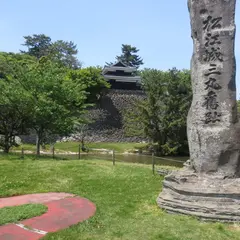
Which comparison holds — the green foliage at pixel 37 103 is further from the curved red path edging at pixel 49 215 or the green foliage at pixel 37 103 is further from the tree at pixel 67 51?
the tree at pixel 67 51

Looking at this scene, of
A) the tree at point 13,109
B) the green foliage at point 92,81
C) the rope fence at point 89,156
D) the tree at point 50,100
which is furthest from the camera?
the green foliage at point 92,81

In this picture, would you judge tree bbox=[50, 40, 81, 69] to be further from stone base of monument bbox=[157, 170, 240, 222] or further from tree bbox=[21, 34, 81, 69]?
stone base of monument bbox=[157, 170, 240, 222]

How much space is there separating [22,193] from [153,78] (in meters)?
27.3

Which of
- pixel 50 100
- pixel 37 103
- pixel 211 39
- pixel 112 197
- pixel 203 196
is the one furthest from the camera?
pixel 50 100

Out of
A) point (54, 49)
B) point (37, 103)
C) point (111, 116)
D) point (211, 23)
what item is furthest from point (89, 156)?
point (54, 49)

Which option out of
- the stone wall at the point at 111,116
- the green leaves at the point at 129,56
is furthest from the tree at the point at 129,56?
the stone wall at the point at 111,116

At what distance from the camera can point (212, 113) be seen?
7406 mm

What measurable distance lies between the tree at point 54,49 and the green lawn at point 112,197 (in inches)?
1955

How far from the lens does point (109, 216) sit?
21.8 feet

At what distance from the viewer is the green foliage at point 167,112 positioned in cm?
3256

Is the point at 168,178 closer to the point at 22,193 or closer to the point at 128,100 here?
the point at 22,193

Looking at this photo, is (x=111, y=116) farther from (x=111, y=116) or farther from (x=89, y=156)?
(x=89, y=156)

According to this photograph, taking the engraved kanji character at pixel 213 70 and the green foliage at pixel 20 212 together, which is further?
the engraved kanji character at pixel 213 70

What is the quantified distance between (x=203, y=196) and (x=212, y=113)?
1.85m
